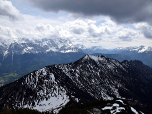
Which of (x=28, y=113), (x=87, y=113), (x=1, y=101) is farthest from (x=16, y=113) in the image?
(x=1, y=101)

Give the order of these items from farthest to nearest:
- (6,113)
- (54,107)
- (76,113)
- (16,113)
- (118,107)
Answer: (54,107) < (118,107) < (76,113) < (16,113) < (6,113)

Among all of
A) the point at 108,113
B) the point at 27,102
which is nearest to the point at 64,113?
the point at 108,113

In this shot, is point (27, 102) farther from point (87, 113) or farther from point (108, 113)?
point (108, 113)

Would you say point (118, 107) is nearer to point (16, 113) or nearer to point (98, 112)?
point (98, 112)

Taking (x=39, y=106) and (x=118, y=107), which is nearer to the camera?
(x=118, y=107)

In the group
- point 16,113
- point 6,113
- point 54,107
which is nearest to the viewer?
point 6,113

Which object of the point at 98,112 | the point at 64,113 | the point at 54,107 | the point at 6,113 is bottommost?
the point at 54,107

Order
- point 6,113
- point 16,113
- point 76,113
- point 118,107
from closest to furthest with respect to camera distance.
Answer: point 6,113, point 16,113, point 76,113, point 118,107

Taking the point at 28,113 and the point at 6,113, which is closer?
the point at 6,113

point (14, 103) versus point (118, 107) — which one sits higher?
point (118, 107)
